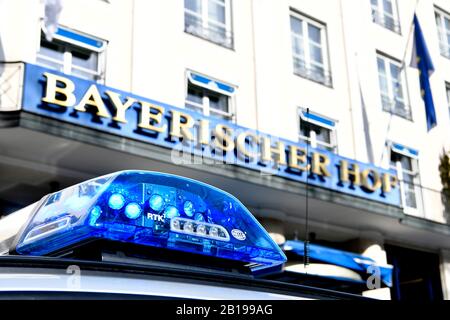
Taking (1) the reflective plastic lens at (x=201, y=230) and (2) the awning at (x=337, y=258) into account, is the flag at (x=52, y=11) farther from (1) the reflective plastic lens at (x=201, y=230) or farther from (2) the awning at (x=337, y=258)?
(1) the reflective plastic lens at (x=201, y=230)

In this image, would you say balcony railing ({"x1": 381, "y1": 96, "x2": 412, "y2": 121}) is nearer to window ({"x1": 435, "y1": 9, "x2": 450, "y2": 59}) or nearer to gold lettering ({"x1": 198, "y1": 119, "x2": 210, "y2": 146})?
window ({"x1": 435, "y1": 9, "x2": 450, "y2": 59})

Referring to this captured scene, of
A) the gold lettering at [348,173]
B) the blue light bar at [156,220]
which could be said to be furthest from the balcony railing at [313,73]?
the blue light bar at [156,220]

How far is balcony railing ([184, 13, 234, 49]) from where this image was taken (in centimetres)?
1366

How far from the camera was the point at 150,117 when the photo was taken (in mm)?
11117

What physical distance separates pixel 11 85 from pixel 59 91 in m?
0.68

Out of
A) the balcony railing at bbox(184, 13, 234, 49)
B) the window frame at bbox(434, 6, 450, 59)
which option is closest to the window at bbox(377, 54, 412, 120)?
the window frame at bbox(434, 6, 450, 59)

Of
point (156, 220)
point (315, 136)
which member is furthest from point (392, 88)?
point (156, 220)

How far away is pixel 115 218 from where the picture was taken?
93.4 inches

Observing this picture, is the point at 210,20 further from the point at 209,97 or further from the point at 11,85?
the point at 11,85

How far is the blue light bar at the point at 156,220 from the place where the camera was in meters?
2.38

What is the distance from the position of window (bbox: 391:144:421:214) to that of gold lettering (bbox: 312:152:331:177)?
3.39m

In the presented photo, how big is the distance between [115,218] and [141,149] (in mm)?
8587
